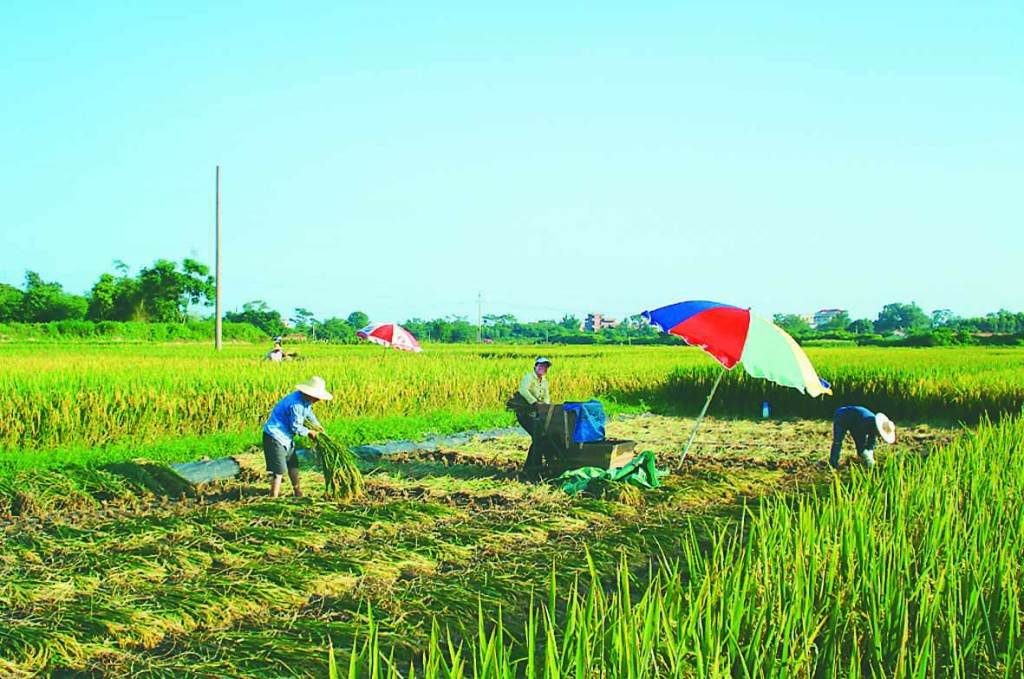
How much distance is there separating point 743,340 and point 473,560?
2.95 metres

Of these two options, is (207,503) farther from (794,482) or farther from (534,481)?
(794,482)

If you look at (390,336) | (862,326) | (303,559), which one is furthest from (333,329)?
(303,559)

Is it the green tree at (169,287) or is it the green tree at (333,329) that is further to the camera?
the green tree at (333,329)

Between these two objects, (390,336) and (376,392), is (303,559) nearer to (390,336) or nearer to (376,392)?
(376,392)

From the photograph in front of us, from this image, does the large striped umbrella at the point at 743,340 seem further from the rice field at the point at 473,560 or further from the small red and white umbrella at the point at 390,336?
the small red and white umbrella at the point at 390,336

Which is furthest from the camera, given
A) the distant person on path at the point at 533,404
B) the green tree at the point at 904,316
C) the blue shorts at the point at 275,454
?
the green tree at the point at 904,316

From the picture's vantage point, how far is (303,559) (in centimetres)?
469

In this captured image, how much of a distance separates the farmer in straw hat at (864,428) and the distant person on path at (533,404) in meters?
2.81

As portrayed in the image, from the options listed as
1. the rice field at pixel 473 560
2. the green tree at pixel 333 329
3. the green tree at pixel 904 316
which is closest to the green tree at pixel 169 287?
the green tree at pixel 333 329

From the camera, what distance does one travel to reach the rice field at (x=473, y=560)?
106 inches

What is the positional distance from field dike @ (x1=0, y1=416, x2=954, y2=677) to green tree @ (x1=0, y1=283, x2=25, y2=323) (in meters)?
45.0

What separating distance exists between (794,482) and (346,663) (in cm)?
556

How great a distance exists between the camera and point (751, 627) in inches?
112

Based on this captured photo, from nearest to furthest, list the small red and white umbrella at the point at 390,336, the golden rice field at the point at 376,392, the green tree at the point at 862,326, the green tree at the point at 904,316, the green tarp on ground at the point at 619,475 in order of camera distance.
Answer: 1. the green tarp on ground at the point at 619,475
2. the golden rice field at the point at 376,392
3. the small red and white umbrella at the point at 390,336
4. the green tree at the point at 862,326
5. the green tree at the point at 904,316
